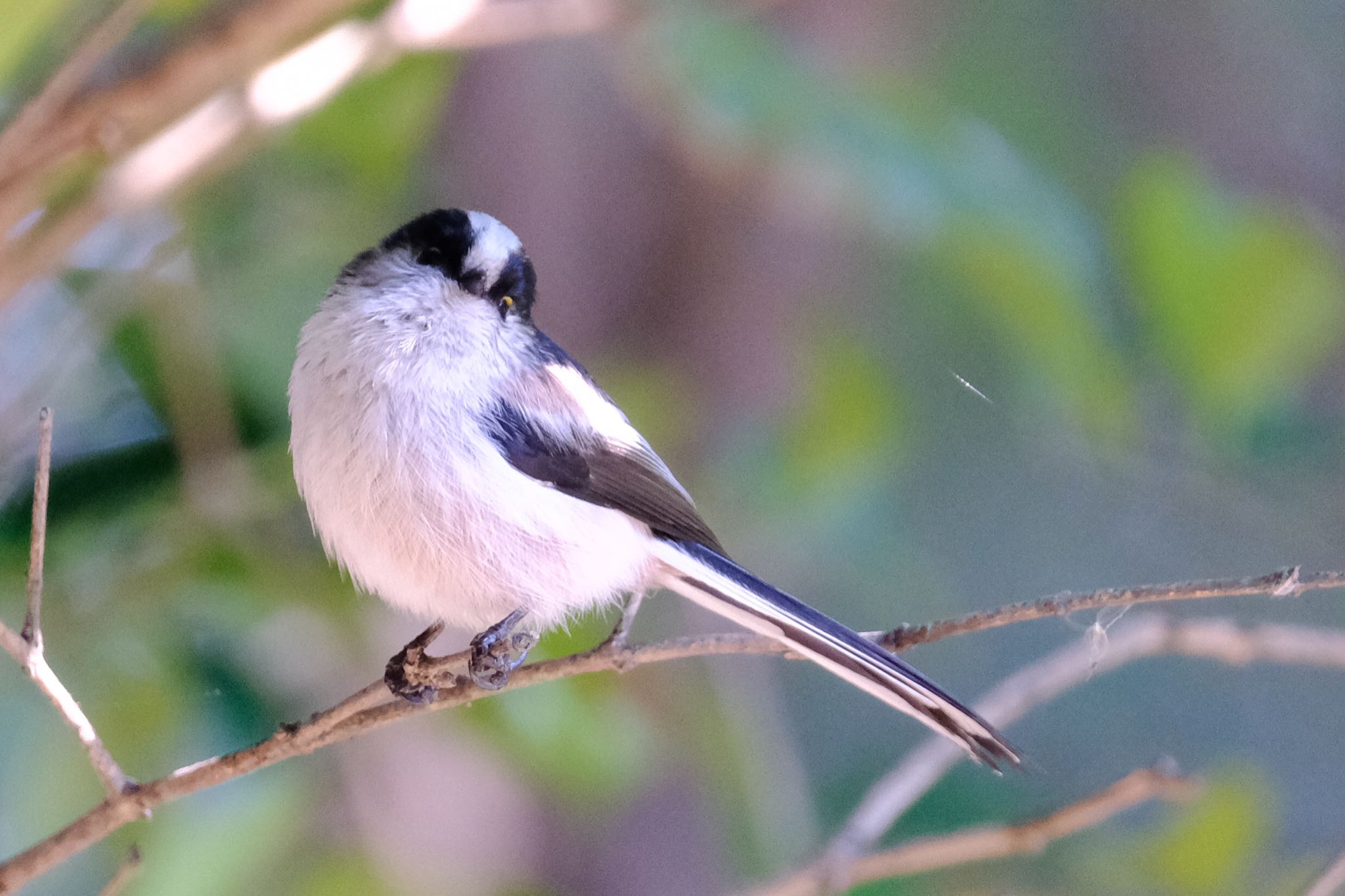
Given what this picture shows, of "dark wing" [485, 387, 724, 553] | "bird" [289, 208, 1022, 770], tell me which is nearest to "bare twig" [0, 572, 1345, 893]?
"bird" [289, 208, 1022, 770]

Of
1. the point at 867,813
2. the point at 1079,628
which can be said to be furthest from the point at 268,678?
the point at 1079,628

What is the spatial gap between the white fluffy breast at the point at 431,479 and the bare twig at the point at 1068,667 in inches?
18.3

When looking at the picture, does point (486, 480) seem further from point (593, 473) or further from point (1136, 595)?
point (1136, 595)

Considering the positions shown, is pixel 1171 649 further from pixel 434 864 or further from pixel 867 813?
pixel 434 864

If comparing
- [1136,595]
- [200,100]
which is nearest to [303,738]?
[1136,595]

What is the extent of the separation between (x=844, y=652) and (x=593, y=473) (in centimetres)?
36

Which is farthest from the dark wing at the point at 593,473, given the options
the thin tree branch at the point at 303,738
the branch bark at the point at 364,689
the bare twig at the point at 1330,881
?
the bare twig at the point at 1330,881

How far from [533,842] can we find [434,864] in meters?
0.35

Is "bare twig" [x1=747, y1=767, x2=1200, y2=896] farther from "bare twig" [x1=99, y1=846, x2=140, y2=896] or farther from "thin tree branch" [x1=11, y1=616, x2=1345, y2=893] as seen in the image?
"bare twig" [x1=99, y1=846, x2=140, y2=896]

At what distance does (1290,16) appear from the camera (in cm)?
231

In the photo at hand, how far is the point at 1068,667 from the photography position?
1.48m

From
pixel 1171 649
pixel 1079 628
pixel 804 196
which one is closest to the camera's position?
pixel 1079 628

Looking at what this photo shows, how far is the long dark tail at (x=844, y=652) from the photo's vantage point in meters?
1.07

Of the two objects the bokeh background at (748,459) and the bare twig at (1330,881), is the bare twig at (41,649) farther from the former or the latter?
the bare twig at (1330,881)
